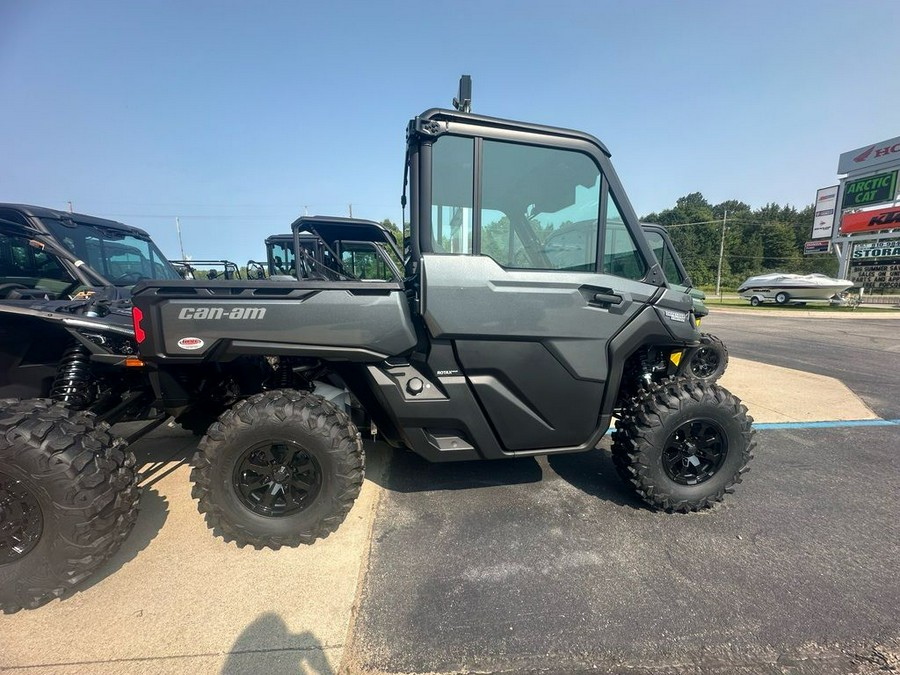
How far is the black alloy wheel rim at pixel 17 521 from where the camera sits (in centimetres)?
201

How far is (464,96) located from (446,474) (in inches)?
116

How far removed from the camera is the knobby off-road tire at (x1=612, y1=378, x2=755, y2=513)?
269cm

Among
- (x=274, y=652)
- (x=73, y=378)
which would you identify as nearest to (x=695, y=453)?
(x=274, y=652)

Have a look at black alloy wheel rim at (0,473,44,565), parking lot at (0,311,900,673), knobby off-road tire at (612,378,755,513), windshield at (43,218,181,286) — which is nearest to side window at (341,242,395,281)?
windshield at (43,218,181,286)

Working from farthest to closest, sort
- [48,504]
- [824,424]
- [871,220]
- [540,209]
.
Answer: [871,220], [824,424], [540,209], [48,504]

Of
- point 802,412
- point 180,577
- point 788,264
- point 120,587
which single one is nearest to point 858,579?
point 802,412

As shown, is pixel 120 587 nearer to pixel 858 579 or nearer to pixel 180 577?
pixel 180 577

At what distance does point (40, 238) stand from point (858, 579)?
7.53m

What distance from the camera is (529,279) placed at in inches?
96.3

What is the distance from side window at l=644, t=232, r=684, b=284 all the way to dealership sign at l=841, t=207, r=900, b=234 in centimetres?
2832

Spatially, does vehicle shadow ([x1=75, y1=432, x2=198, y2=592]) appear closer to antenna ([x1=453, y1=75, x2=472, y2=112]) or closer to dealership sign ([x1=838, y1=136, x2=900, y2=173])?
antenna ([x1=453, y1=75, x2=472, y2=112])

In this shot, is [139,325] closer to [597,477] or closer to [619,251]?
[619,251]

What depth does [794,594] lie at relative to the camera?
2.10 m

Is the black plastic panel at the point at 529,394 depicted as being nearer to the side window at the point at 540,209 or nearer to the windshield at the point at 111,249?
the side window at the point at 540,209
